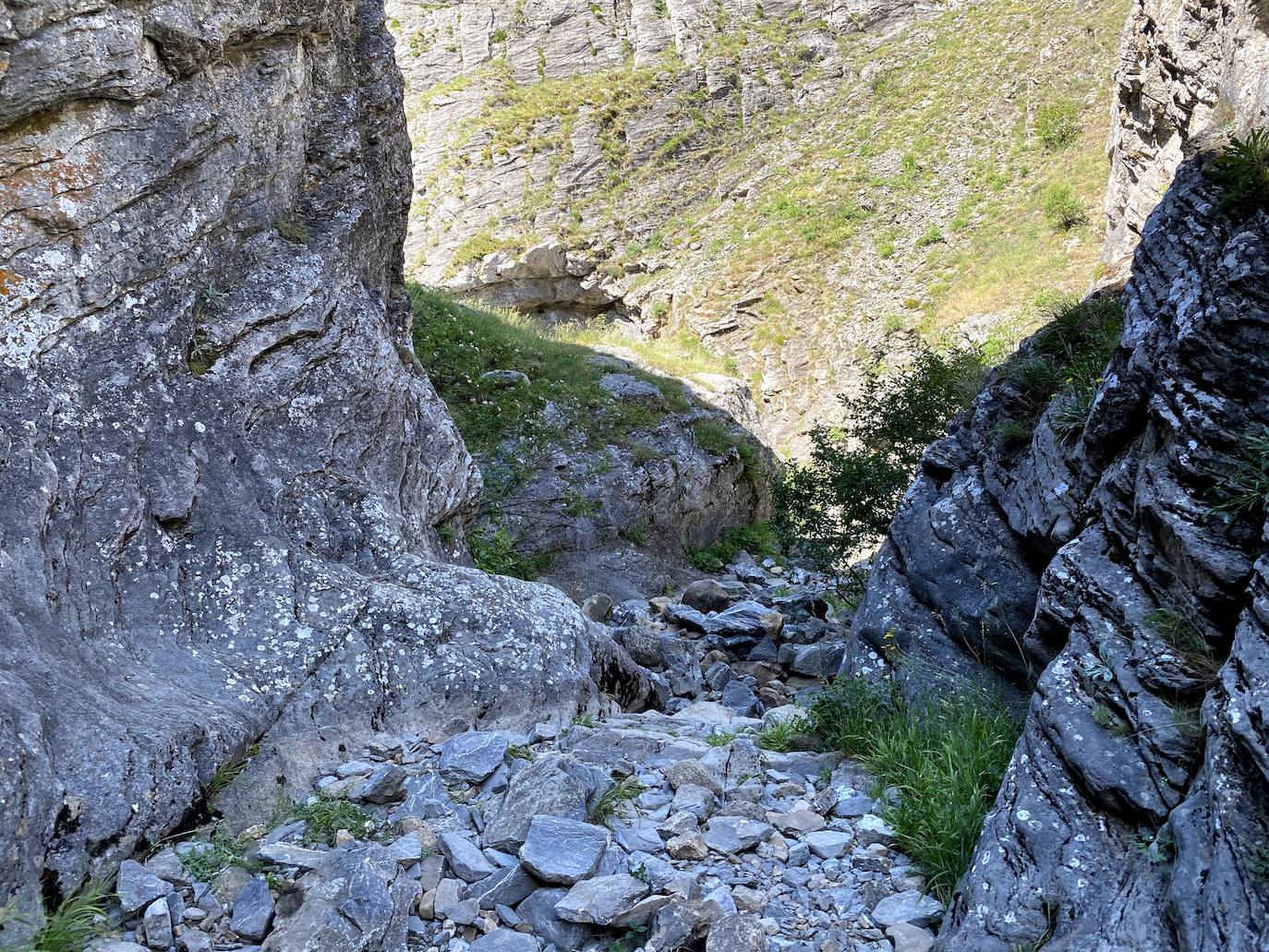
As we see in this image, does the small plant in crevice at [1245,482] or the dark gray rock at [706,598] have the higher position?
the small plant in crevice at [1245,482]

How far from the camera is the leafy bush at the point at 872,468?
11164 mm

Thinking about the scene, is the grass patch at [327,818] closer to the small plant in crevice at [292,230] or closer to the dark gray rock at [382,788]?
the dark gray rock at [382,788]

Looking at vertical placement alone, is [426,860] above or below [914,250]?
above

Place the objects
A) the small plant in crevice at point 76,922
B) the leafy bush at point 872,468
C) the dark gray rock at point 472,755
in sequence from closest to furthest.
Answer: the small plant in crevice at point 76,922 < the dark gray rock at point 472,755 < the leafy bush at point 872,468

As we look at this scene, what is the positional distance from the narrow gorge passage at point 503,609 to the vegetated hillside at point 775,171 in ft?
38.8

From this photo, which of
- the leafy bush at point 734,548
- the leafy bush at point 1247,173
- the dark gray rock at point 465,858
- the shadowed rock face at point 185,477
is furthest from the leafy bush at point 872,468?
the dark gray rock at point 465,858

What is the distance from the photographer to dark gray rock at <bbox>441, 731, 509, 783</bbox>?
525 cm

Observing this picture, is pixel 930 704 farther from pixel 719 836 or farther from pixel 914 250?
pixel 914 250

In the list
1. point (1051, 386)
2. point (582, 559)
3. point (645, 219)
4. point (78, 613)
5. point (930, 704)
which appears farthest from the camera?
point (645, 219)

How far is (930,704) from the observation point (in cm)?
594

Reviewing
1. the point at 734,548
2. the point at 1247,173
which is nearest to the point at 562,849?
the point at 1247,173

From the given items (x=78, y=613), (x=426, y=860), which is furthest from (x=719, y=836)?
(x=78, y=613)

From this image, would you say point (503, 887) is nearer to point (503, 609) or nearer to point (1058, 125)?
point (503, 609)

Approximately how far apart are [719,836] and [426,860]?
1467 mm
